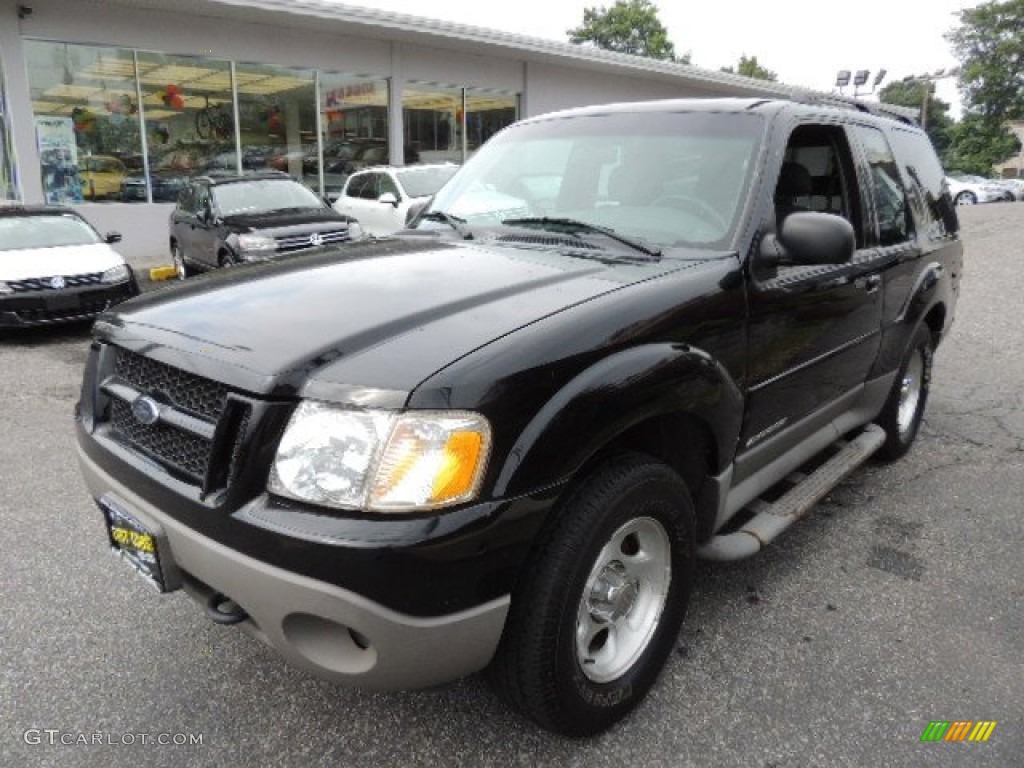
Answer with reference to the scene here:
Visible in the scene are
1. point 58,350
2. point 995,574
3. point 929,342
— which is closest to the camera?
point 995,574

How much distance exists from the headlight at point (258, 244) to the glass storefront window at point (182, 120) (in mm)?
5348

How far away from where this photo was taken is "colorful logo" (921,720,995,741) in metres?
2.32

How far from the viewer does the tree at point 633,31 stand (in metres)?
56.3

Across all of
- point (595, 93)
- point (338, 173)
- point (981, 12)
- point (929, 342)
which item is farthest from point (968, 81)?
point (929, 342)

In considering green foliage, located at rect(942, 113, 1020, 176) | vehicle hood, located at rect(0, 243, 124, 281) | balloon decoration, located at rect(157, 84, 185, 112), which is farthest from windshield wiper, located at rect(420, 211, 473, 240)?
green foliage, located at rect(942, 113, 1020, 176)

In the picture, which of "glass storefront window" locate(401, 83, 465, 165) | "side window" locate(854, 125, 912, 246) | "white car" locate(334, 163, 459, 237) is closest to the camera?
"side window" locate(854, 125, 912, 246)

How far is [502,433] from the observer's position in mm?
1851

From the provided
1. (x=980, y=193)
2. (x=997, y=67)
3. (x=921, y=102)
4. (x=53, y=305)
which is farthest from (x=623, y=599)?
(x=921, y=102)

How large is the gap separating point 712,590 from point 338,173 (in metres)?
15.4

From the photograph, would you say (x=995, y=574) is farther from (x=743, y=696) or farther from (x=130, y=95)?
(x=130, y=95)

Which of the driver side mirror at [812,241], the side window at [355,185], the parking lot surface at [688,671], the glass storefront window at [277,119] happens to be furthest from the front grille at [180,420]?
the glass storefront window at [277,119]

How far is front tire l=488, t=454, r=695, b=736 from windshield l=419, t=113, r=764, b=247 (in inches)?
40.5

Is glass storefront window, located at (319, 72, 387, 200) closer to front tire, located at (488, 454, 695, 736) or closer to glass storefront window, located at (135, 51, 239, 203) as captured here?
glass storefront window, located at (135, 51, 239, 203)

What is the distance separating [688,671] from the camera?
8.68 ft
